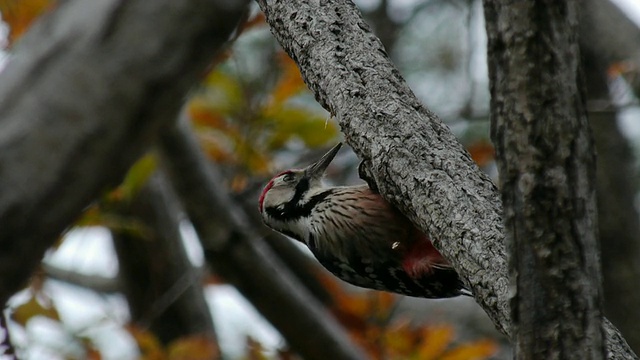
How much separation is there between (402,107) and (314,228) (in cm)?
145

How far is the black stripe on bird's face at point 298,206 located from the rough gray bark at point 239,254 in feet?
3.43

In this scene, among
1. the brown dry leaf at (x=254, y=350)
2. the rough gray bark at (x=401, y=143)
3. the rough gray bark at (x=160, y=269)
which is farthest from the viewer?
the rough gray bark at (x=160, y=269)

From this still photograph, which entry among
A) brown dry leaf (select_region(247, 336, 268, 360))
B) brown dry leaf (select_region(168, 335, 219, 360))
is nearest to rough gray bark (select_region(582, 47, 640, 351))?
brown dry leaf (select_region(247, 336, 268, 360))

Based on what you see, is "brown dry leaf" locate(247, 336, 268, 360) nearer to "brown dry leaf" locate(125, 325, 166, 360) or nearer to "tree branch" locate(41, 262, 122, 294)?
"brown dry leaf" locate(125, 325, 166, 360)

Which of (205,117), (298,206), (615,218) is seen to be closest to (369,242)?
(298,206)

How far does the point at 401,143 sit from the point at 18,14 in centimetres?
303

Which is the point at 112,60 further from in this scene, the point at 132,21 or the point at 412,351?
the point at 412,351

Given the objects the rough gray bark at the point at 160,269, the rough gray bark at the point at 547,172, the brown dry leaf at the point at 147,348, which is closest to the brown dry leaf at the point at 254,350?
the brown dry leaf at the point at 147,348

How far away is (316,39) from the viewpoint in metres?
2.82

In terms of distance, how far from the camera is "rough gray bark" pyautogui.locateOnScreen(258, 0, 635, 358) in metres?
2.25

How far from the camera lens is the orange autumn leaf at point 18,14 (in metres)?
4.87

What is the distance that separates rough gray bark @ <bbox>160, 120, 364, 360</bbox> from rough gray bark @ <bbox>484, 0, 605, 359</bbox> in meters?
3.66

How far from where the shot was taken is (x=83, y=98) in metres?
4.05

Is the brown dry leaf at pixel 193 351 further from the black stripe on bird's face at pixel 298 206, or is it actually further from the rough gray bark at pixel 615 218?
the rough gray bark at pixel 615 218
